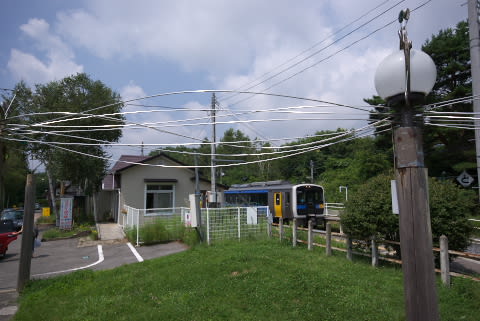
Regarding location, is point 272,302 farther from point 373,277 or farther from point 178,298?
point 373,277

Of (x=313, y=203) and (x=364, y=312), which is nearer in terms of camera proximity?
(x=364, y=312)

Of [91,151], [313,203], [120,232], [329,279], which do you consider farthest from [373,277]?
[91,151]

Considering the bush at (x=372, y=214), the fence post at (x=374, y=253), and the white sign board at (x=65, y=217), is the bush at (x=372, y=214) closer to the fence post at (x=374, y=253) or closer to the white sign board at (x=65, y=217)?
the fence post at (x=374, y=253)

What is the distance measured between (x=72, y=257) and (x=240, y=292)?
8839 millimetres

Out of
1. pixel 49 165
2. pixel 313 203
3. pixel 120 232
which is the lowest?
pixel 120 232

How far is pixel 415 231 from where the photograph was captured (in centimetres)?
281

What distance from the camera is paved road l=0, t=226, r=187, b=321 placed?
30.8ft

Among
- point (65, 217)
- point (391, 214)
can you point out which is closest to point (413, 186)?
point (391, 214)

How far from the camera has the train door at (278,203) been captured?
19984 mm

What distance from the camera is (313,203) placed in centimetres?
1978

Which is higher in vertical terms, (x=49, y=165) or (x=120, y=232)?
(x=49, y=165)

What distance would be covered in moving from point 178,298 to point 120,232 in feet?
44.4

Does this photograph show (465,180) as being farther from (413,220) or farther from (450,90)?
(413,220)

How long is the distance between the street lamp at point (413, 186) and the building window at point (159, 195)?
21.6 metres
